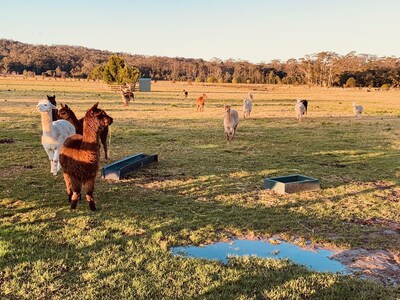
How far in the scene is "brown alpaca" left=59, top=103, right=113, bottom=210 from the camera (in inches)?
243

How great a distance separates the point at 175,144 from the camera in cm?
1291

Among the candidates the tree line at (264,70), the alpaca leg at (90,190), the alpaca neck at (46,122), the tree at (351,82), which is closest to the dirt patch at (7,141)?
the alpaca neck at (46,122)

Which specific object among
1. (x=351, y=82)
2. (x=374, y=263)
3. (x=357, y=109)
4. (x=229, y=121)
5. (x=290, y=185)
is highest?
(x=351, y=82)

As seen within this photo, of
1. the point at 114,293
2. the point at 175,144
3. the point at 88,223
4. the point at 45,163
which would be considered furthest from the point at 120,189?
the point at 175,144

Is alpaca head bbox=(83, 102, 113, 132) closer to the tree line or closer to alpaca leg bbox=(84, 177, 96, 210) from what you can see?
alpaca leg bbox=(84, 177, 96, 210)

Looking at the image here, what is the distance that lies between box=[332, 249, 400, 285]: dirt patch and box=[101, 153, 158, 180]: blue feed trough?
15.4 feet

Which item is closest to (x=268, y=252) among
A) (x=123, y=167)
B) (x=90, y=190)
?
(x=90, y=190)

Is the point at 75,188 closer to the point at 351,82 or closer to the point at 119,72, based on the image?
the point at 119,72

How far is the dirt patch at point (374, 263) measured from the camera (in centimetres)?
441

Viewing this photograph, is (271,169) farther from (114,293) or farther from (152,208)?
(114,293)

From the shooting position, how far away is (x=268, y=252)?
5.00m

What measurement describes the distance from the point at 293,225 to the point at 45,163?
6284 mm

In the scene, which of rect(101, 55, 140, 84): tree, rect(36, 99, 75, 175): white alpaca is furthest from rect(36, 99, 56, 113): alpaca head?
rect(101, 55, 140, 84): tree

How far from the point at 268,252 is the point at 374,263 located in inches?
48.3
